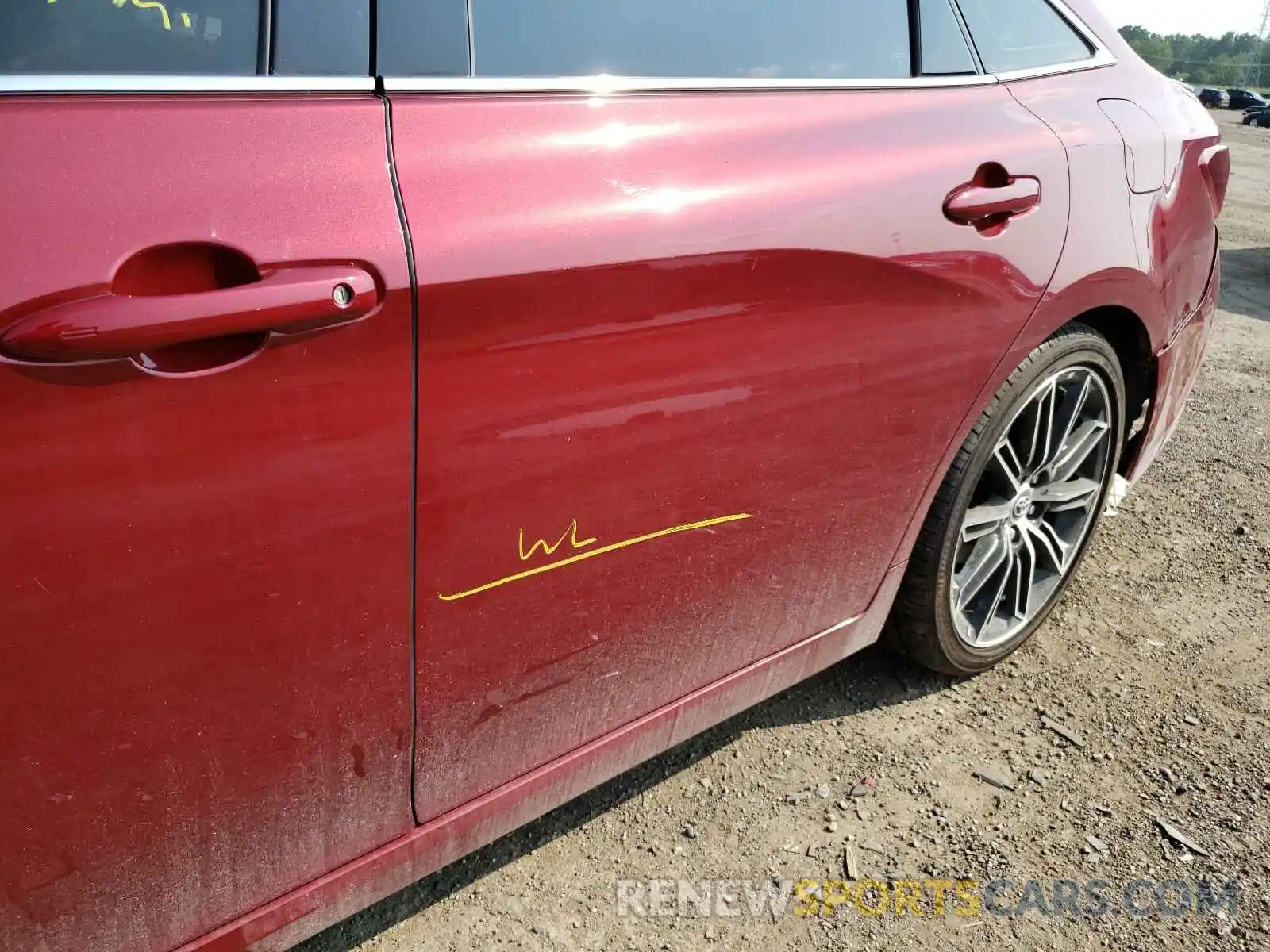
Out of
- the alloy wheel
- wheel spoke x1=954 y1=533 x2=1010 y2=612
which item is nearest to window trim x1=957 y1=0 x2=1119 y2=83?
the alloy wheel

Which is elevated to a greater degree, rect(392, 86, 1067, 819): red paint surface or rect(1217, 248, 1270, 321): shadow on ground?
rect(392, 86, 1067, 819): red paint surface

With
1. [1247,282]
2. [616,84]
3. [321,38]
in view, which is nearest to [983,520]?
[616,84]

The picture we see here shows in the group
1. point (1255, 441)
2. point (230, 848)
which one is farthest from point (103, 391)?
point (1255, 441)

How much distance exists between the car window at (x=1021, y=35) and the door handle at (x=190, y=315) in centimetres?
157

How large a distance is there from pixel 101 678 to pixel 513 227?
71 cm

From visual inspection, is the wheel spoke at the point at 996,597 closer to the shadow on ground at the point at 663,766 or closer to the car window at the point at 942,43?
the shadow on ground at the point at 663,766

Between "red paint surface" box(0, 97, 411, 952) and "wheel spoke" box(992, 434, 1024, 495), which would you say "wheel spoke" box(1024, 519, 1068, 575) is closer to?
"wheel spoke" box(992, 434, 1024, 495)

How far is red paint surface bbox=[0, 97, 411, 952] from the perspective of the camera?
40.3 inches

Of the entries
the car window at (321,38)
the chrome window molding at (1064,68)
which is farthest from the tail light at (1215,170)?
the car window at (321,38)

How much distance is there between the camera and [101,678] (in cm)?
111

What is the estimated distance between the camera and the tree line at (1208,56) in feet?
215

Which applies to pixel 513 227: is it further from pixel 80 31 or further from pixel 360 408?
pixel 80 31

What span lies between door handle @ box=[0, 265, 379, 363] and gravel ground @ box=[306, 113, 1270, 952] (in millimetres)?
1256

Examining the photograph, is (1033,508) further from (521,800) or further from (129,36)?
(129,36)
